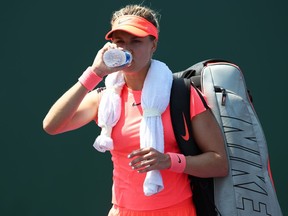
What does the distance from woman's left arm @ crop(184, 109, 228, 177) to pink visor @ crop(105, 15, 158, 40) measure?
0.43 meters

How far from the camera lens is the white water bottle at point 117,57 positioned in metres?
2.32

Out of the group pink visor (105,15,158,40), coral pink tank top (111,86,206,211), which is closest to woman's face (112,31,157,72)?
pink visor (105,15,158,40)

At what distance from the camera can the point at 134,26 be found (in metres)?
2.43

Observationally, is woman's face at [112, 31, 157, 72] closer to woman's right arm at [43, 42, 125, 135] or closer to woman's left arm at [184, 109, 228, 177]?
woman's right arm at [43, 42, 125, 135]

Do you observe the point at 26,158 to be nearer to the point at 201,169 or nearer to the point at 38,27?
the point at 38,27

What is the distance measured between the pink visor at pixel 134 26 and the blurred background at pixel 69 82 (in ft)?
6.01

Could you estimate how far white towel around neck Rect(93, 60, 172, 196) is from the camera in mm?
2354

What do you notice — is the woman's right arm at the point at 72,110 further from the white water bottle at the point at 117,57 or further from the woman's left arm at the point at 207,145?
the woman's left arm at the point at 207,145

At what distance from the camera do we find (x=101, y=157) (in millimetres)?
4395

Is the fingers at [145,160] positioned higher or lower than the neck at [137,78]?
lower

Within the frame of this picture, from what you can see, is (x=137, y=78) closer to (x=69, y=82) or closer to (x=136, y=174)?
(x=136, y=174)

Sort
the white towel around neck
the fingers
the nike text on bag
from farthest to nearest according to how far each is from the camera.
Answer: the nike text on bag < the white towel around neck < the fingers

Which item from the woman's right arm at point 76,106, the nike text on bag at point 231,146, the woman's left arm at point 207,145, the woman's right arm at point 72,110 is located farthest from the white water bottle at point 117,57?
the woman's left arm at point 207,145

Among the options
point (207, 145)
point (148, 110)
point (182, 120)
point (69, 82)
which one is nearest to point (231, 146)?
point (207, 145)
